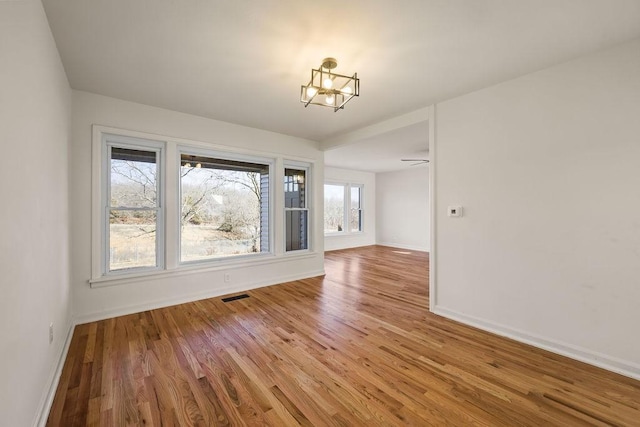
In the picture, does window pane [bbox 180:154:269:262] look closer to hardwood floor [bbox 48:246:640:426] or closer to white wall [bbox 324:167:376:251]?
hardwood floor [bbox 48:246:640:426]

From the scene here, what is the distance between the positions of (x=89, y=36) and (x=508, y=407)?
4.11 metres

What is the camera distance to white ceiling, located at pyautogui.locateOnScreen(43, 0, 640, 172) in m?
1.78

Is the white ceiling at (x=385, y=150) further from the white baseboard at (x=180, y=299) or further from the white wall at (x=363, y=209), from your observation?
the white baseboard at (x=180, y=299)

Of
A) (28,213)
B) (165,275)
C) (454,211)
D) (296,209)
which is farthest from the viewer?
(296,209)

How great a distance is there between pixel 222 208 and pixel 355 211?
5.69 m

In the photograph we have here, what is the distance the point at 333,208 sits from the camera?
8.59 metres

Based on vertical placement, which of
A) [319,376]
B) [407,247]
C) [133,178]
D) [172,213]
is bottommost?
[319,376]

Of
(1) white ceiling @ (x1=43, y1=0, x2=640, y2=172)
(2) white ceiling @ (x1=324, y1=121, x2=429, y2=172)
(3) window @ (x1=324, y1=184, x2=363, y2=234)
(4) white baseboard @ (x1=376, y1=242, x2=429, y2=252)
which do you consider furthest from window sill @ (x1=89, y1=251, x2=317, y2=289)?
(4) white baseboard @ (x1=376, y1=242, x2=429, y2=252)

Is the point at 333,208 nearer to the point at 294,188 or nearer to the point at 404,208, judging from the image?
the point at 404,208

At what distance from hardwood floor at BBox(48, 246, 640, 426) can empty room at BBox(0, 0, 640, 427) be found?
0.02 meters

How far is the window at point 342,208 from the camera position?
27.7ft

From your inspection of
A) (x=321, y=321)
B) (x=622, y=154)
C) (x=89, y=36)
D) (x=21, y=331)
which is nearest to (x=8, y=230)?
(x=21, y=331)

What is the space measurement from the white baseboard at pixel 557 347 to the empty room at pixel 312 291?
0.06 feet

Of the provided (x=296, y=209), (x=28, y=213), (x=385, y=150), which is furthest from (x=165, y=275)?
(x=385, y=150)
